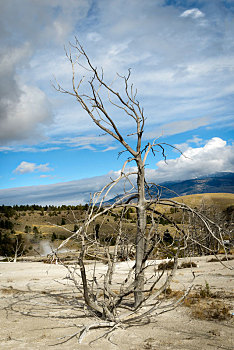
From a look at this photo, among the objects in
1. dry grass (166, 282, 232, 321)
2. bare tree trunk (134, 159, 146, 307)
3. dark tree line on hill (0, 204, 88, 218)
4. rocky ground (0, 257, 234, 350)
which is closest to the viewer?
rocky ground (0, 257, 234, 350)

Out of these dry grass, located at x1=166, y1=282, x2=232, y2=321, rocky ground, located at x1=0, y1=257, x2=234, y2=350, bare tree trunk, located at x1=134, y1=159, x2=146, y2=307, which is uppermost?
bare tree trunk, located at x1=134, y1=159, x2=146, y2=307

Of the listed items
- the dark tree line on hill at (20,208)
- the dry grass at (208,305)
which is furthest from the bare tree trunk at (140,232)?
the dark tree line on hill at (20,208)

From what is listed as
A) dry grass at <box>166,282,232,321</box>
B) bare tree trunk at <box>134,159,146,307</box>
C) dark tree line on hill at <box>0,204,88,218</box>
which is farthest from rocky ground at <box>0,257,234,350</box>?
dark tree line on hill at <box>0,204,88,218</box>

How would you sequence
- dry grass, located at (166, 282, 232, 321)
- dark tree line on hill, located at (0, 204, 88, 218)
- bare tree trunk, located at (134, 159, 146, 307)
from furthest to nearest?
dark tree line on hill, located at (0, 204, 88, 218) < dry grass, located at (166, 282, 232, 321) < bare tree trunk, located at (134, 159, 146, 307)

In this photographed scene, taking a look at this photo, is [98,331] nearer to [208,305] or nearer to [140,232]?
[140,232]

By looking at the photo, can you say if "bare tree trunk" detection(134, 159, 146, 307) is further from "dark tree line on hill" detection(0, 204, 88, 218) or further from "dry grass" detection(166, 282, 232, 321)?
"dark tree line on hill" detection(0, 204, 88, 218)

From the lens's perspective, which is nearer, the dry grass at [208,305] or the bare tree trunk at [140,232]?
the bare tree trunk at [140,232]

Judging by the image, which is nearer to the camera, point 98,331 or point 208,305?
point 98,331

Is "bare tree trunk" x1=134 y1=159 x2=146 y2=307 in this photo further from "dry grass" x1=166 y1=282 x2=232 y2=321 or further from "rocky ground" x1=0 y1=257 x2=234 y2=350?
"dry grass" x1=166 y1=282 x2=232 y2=321

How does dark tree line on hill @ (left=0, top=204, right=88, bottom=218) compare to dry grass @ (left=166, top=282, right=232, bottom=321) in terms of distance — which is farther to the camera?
dark tree line on hill @ (left=0, top=204, right=88, bottom=218)

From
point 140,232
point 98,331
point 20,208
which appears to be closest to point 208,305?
point 140,232

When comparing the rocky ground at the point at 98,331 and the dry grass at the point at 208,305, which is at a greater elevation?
the rocky ground at the point at 98,331

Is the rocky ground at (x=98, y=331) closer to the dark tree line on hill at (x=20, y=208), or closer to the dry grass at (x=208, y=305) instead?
the dry grass at (x=208, y=305)

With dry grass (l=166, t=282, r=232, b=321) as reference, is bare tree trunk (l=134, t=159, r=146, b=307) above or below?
above
